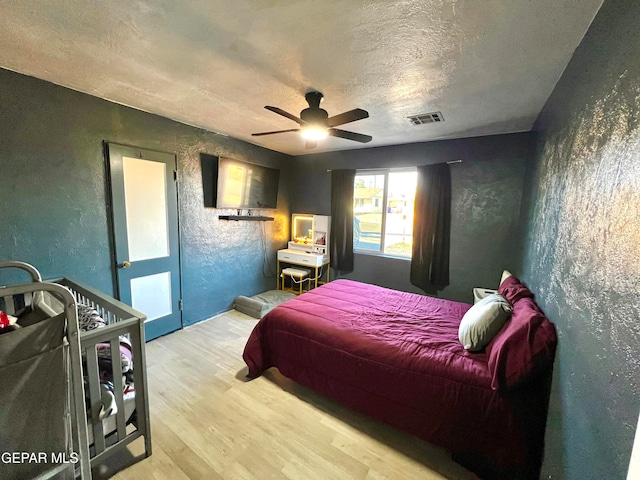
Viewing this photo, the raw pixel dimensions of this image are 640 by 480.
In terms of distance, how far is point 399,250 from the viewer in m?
3.86

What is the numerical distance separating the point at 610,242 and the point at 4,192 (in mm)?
3516

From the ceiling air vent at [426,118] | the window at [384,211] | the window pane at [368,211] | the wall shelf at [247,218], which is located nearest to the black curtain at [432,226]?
the window at [384,211]

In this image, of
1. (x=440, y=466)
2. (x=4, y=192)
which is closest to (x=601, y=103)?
(x=440, y=466)

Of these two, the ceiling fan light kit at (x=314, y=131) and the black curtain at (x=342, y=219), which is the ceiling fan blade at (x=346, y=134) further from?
the black curtain at (x=342, y=219)

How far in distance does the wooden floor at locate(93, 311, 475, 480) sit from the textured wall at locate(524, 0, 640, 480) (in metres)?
0.81

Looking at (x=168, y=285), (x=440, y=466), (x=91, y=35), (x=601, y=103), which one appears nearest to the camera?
(x=601, y=103)

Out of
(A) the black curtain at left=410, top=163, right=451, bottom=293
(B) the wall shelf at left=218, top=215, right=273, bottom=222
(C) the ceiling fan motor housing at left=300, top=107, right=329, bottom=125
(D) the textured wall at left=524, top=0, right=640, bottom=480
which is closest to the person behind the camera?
(D) the textured wall at left=524, top=0, right=640, bottom=480

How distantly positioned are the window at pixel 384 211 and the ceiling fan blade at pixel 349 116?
1.98 m

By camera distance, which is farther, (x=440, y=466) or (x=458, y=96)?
(x=458, y=96)

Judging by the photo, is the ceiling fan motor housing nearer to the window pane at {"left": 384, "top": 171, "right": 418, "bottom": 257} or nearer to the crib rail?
the crib rail

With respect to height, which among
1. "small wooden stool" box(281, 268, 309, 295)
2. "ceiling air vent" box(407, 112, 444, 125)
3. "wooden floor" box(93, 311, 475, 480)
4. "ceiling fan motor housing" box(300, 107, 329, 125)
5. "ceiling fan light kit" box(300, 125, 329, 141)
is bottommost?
"wooden floor" box(93, 311, 475, 480)

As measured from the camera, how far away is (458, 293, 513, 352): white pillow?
1.64m

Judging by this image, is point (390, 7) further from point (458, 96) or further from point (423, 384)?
point (423, 384)

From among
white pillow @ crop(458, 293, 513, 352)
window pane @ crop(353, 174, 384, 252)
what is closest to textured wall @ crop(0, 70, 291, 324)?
window pane @ crop(353, 174, 384, 252)
